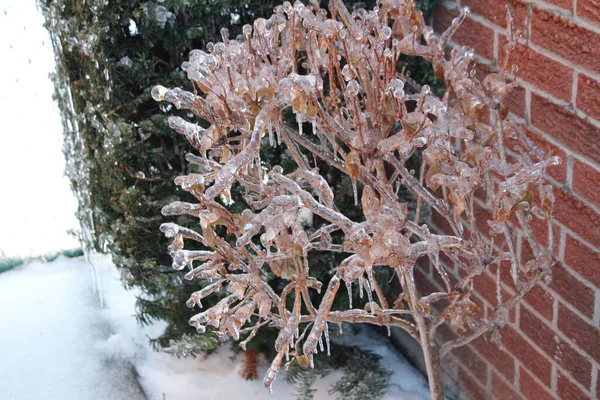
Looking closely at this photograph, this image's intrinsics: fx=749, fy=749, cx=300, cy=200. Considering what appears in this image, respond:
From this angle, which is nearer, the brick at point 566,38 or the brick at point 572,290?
the brick at point 566,38

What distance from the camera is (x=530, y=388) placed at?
2162mm

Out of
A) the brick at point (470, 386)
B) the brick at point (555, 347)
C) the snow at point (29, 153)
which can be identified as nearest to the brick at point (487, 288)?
the brick at point (555, 347)

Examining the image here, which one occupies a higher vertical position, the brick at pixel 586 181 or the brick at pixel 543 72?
the brick at pixel 543 72

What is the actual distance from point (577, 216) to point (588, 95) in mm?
302

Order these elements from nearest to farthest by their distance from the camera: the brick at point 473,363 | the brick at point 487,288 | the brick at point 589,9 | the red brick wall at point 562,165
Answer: the brick at point 589,9, the red brick wall at point 562,165, the brick at point 487,288, the brick at point 473,363

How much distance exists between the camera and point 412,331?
1.72 m

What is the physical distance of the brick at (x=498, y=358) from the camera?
2.25 meters

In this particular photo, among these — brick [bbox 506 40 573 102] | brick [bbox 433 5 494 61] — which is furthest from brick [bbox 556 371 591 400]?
brick [bbox 433 5 494 61]

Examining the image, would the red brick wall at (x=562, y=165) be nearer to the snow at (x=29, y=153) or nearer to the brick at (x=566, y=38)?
the brick at (x=566, y=38)

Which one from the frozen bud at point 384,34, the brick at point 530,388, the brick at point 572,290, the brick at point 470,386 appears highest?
the frozen bud at point 384,34

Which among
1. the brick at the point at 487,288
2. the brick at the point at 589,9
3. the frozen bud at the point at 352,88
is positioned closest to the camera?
the frozen bud at the point at 352,88

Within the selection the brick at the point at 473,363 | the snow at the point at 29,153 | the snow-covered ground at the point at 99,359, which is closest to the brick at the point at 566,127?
the brick at the point at 473,363

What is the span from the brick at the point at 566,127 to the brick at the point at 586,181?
0.03m

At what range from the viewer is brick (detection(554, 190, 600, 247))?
1.74 meters
